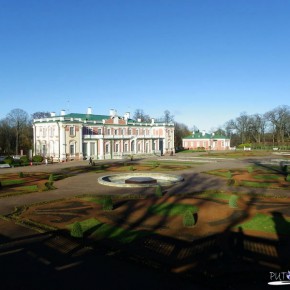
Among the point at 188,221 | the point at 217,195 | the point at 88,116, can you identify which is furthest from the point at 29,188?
the point at 88,116

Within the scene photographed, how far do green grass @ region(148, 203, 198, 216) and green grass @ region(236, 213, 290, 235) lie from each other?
3.22 meters

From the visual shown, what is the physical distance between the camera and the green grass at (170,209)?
17703 millimetres

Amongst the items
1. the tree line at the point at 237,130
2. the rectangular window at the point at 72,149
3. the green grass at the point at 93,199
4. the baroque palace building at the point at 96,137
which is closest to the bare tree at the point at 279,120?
the tree line at the point at 237,130

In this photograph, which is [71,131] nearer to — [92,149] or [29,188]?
[92,149]

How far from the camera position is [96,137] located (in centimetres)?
6281

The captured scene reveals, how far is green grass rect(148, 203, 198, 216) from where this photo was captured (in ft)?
58.1

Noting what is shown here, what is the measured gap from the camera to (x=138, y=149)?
72.1 m

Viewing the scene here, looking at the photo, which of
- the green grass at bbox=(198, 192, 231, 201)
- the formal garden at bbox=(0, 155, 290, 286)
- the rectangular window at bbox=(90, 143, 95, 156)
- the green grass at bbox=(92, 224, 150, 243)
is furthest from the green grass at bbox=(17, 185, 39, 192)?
the rectangular window at bbox=(90, 143, 95, 156)

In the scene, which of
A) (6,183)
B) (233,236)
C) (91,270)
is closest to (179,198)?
(233,236)

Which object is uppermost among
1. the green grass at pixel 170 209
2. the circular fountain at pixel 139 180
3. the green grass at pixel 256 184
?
the circular fountain at pixel 139 180

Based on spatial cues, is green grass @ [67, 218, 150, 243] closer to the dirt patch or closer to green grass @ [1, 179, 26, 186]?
the dirt patch

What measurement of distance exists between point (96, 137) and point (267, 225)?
50370 mm

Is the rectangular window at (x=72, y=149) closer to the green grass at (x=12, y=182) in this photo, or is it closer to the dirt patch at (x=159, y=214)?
the green grass at (x=12, y=182)

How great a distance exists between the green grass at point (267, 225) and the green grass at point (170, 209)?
322 centimetres
